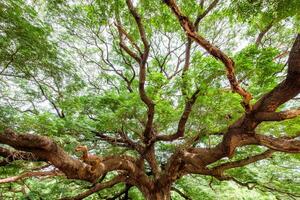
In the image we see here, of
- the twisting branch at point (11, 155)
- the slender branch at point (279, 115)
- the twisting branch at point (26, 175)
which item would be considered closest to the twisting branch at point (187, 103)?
the slender branch at point (279, 115)

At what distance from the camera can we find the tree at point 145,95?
282 cm

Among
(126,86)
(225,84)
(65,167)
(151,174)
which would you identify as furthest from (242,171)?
(65,167)

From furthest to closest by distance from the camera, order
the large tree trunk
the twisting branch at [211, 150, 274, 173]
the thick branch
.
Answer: the large tree trunk
the twisting branch at [211, 150, 274, 173]
the thick branch

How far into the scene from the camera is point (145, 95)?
3674mm

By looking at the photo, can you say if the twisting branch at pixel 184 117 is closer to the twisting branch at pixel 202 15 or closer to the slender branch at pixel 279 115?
the slender branch at pixel 279 115

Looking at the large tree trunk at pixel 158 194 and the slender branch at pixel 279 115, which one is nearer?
the slender branch at pixel 279 115

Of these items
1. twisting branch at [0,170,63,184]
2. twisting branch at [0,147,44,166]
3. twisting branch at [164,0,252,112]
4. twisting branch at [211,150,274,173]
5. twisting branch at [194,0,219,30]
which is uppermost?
twisting branch at [194,0,219,30]

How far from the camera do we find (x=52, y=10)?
4.51m

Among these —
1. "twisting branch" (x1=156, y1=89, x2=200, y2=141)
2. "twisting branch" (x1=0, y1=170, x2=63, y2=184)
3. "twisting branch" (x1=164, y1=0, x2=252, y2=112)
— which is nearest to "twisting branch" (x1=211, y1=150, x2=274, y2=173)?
"twisting branch" (x1=156, y1=89, x2=200, y2=141)

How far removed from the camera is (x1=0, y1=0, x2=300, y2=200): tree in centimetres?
282

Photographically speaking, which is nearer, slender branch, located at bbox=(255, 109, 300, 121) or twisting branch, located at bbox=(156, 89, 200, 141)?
slender branch, located at bbox=(255, 109, 300, 121)

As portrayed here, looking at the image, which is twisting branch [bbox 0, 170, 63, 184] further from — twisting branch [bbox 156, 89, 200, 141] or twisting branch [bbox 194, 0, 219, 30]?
twisting branch [bbox 194, 0, 219, 30]

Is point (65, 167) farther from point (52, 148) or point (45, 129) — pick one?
point (45, 129)

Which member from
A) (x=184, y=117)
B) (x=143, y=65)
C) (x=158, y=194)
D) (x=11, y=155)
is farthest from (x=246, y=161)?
(x=11, y=155)
